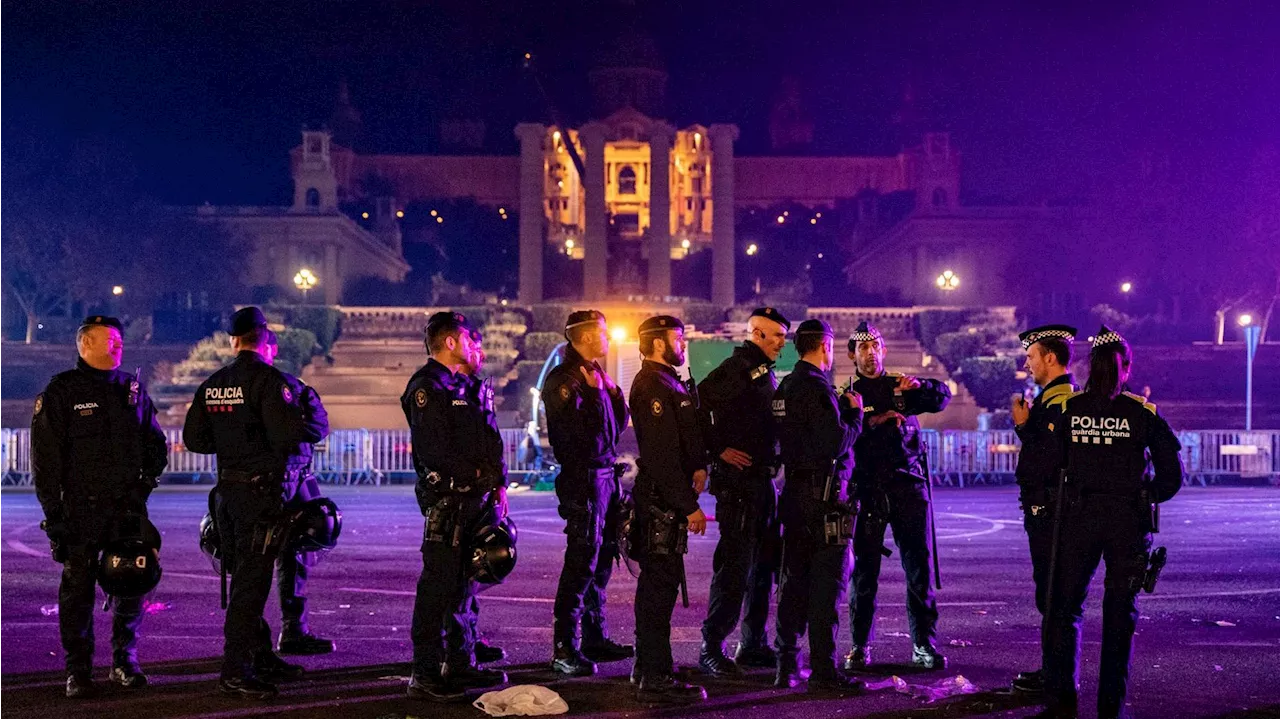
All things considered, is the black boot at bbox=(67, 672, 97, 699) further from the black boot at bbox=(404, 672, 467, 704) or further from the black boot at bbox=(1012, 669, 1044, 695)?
the black boot at bbox=(1012, 669, 1044, 695)

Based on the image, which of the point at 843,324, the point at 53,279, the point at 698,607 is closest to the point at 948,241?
the point at 843,324

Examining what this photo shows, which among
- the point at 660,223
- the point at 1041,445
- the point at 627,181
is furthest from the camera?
the point at 627,181

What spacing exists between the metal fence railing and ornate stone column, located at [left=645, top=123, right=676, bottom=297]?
3897cm

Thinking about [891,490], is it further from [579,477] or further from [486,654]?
[486,654]

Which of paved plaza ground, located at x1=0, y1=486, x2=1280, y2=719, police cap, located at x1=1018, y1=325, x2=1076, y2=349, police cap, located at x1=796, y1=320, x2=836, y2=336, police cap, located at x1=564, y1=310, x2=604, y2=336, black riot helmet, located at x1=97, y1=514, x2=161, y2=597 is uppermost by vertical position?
police cap, located at x1=564, y1=310, x2=604, y2=336

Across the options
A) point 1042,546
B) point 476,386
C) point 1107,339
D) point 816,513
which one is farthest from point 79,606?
point 1107,339

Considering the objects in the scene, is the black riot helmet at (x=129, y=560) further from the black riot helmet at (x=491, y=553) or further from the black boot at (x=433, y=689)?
the black riot helmet at (x=491, y=553)

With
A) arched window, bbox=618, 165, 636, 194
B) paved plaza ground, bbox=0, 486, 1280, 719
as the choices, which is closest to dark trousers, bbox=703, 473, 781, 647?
paved plaza ground, bbox=0, 486, 1280, 719

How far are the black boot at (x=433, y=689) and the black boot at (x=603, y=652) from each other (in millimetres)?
1255

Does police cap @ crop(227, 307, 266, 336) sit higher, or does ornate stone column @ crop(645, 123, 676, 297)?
ornate stone column @ crop(645, 123, 676, 297)

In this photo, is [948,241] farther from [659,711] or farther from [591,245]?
[659,711]

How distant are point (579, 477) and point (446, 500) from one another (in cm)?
105

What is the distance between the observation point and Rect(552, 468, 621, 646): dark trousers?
8289 millimetres

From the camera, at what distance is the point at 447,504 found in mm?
7547
